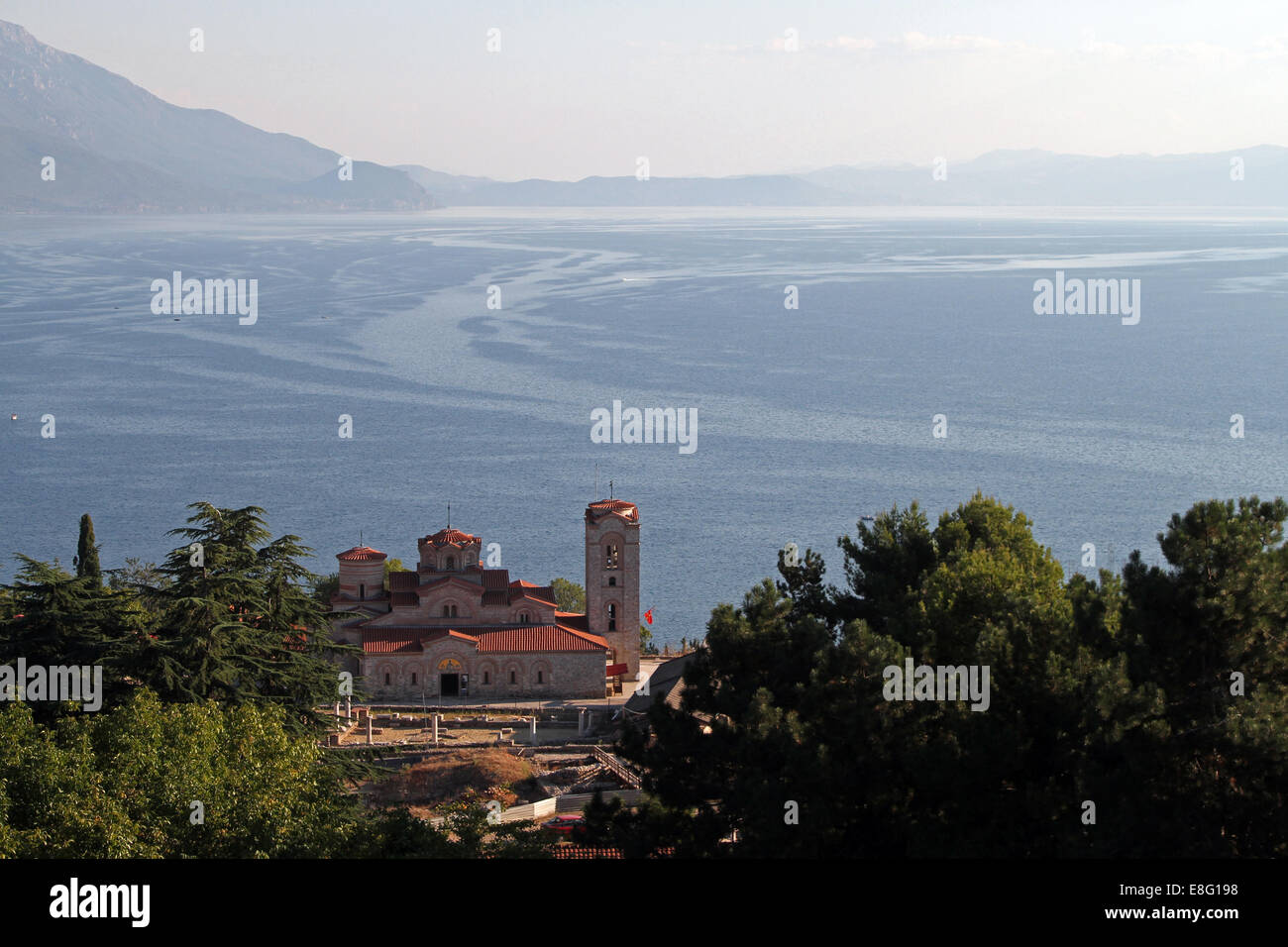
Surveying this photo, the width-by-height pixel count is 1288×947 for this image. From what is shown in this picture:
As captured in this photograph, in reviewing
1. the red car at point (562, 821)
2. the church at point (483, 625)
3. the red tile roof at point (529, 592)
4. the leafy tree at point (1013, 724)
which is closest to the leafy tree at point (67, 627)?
the red car at point (562, 821)

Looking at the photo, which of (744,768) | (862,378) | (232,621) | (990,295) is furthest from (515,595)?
(990,295)

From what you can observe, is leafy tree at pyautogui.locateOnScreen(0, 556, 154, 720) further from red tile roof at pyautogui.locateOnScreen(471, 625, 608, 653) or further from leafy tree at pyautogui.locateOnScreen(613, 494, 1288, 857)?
red tile roof at pyautogui.locateOnScreen(471, 625, 608, 653)

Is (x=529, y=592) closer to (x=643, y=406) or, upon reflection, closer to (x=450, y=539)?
(x=450, y=539)

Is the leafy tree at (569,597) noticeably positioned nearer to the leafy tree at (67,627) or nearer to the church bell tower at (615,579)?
the church bell tower at (615,579)

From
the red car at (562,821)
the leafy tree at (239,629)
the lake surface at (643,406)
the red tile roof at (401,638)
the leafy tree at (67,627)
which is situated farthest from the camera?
the lake surface at (643,406)

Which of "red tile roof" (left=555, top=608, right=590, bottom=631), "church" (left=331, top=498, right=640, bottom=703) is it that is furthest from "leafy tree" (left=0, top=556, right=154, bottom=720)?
"red tile roof" (left=555, top=608, right=590, bottom=631)

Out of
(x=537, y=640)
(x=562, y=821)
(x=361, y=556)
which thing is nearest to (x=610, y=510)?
(x=537, y=640)
